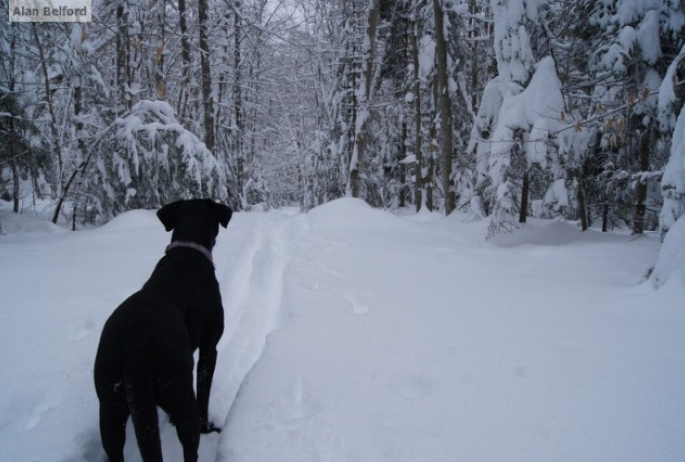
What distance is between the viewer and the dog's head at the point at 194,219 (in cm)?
309

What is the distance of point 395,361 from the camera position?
3.11 metres

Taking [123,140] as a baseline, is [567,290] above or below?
below

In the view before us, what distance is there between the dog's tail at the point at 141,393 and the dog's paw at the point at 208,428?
0.78 meters

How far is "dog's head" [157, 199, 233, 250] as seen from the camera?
10.1 feet

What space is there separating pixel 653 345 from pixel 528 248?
15.4ft

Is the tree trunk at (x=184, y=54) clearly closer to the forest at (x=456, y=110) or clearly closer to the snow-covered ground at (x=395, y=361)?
the forest at (x=456, y=110)

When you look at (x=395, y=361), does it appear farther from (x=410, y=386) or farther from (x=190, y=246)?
(x=190, y=246)

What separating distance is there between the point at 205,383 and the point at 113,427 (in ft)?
2.53

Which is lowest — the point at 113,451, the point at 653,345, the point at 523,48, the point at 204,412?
the point at 204,412

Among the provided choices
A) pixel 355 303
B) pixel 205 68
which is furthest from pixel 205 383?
pixel 205 68

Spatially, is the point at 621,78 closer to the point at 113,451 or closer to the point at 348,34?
the point at 113,451

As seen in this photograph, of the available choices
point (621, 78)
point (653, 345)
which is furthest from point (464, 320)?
point (621, 78)

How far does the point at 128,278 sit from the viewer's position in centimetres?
486

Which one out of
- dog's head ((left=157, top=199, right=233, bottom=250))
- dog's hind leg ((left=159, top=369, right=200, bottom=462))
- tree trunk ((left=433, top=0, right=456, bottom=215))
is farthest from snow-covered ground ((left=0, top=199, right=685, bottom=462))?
tree trunk ((left=433, top=0, right=456, bottom=215))
